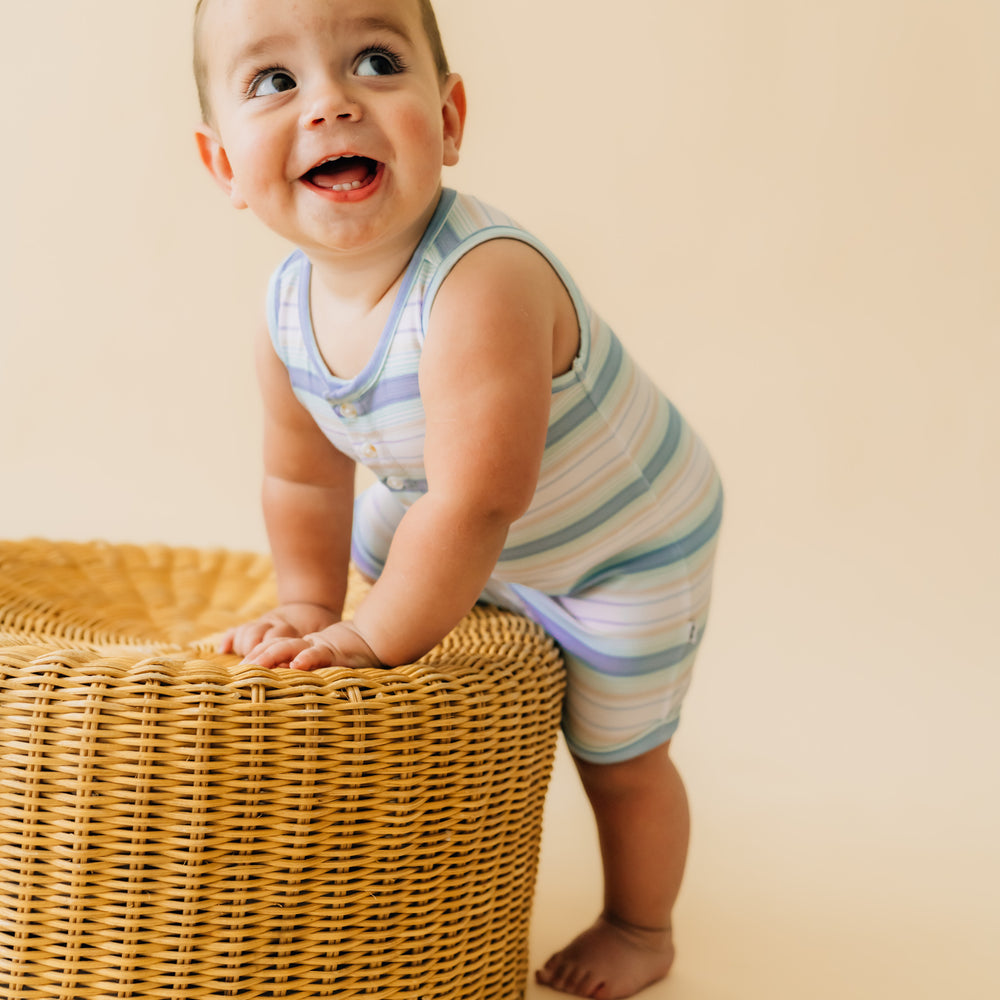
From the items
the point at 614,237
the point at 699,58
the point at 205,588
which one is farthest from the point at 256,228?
the point at 205,588

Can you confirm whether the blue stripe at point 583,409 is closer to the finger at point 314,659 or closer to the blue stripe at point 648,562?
the blue stripe at point 648,562

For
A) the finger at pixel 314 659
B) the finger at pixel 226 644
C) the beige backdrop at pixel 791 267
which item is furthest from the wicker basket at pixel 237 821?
the beige backdrop at pixel 791 267

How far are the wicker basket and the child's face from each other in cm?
38

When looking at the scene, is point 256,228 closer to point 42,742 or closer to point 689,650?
point 689,650

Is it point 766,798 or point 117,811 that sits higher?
point 117,811

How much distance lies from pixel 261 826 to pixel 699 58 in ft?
5.60

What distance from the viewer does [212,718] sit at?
0.96 m

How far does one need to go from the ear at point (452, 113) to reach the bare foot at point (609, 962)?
0.82 metres

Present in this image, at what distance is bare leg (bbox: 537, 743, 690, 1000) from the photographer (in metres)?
1.36

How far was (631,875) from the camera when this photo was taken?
138cm

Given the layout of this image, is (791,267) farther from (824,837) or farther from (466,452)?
(466,452)

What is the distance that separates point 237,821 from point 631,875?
1.78 ft

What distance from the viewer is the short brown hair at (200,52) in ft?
3.63

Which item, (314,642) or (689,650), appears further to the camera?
(689,650)
